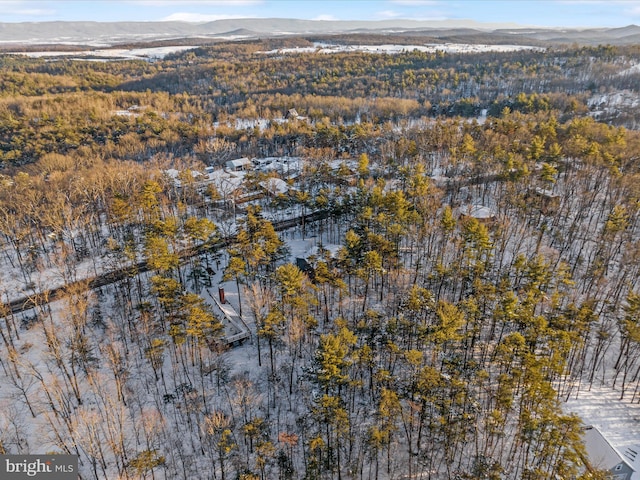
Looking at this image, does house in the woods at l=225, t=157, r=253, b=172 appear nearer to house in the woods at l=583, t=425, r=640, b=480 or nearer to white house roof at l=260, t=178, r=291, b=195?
white house roof at l=260, t=178, r=291, b=195

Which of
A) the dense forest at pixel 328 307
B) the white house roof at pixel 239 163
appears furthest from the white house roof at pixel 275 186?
the white house roof at pixel 239 163

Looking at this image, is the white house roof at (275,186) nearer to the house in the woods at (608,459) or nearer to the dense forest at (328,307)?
the dense forest at (328,307)

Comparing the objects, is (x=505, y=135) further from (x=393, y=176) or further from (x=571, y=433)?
(x=571, y=433)

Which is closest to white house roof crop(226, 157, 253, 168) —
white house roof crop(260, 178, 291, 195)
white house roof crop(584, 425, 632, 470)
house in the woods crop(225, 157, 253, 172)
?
house in the woods crop(225, 157, 253, 172)

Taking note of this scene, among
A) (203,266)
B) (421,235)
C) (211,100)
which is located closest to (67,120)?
(211,100)

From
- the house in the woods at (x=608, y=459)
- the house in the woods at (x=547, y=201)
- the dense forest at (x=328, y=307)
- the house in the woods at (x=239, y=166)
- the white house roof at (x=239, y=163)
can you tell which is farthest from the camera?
the white house roof at (x=239, y=163)

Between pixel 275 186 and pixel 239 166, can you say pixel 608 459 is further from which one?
A: pixel 239 166
